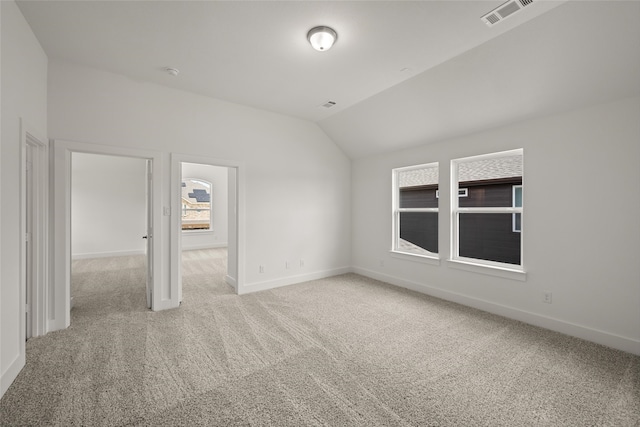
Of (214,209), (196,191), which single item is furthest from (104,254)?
(214,209)

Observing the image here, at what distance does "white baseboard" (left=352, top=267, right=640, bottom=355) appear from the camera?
2.57 metres

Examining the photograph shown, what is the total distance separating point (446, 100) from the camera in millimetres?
3352

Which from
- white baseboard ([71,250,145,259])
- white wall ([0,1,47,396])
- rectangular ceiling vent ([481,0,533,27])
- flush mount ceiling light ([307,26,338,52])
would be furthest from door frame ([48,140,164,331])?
white baseboard ([71,250,145,259])

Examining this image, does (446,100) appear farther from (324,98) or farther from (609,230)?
(609,230)

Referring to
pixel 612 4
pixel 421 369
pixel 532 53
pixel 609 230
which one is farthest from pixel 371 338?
pixel 612 4

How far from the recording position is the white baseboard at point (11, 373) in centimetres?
190

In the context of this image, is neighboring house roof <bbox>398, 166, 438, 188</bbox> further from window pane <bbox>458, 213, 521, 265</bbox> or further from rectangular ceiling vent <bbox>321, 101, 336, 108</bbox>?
rectangular ceiling vent <bbox>321, 101, 336, 108</bbox>

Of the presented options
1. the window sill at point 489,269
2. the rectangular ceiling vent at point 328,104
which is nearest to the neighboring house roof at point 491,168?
the window sill at point 489,269

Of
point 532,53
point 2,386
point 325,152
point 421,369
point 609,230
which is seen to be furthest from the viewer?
point 325,152

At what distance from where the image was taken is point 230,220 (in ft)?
15.3

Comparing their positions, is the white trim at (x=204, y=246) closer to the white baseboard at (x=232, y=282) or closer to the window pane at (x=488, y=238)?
the white baseboard at (x=232, y=282)

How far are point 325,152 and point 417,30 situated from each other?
290 centimetres

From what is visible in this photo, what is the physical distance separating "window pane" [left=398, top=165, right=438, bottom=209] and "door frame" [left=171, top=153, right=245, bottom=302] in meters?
2.72

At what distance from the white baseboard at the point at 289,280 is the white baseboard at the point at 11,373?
2289mm
